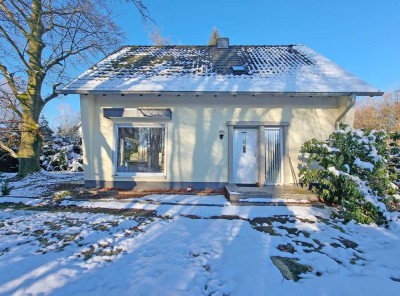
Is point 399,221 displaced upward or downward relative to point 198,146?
downward

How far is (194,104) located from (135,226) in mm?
4782

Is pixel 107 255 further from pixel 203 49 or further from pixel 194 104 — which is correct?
pixel 203 49

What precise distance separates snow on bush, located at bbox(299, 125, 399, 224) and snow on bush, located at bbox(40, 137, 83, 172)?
560 inches

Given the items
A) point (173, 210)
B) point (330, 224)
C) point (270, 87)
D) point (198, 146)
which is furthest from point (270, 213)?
point (270, 87)

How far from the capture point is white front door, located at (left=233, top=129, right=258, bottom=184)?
818cm

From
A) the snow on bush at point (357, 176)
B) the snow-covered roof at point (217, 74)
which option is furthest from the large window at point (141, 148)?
the snow on bush at point (357, 176)

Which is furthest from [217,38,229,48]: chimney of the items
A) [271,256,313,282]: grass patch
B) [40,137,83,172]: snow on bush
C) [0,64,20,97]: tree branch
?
[271,256,313,282]: grass patch

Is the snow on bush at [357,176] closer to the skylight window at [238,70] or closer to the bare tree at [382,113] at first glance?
the skylight window at [238,70]

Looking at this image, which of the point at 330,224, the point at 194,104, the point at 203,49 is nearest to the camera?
the point at 330,224

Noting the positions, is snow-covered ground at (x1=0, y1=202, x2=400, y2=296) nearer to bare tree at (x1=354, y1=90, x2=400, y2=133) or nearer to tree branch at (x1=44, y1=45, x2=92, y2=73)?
tree branch at (x1=44, y1=45, x2=92, y2=73)

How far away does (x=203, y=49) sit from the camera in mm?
12148

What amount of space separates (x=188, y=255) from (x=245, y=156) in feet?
17.4

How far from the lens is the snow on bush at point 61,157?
15.7m

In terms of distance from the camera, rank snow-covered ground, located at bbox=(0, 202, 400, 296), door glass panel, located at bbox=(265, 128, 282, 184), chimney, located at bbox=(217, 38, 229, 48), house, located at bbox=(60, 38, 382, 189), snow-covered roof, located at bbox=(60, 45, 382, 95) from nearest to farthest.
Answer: snow-covered ground, located at bbox=(0, 202, 400, 296), snow-covered roof, located at bbox=(60, 45, 382, 95), house, located at bbox=(60, 38, 382, 189), door glass panel, located at bbox=(265, 128, 282, 184), chimney, located at bbox=(217, 38, 229, 48)
